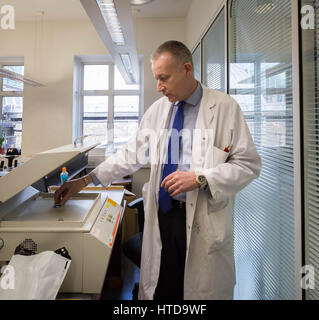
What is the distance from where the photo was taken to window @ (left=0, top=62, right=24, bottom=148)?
435 cm

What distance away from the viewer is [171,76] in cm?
116

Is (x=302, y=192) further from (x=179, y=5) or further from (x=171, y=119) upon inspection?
(x=179, y=5)

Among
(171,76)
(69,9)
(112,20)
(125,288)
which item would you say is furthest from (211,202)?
(69,9)

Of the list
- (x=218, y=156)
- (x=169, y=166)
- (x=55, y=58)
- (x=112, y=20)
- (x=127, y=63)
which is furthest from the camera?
(x=55, y=58)

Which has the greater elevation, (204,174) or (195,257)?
(204,174)

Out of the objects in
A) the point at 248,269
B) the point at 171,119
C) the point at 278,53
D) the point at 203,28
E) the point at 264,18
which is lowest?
the point at 248,269

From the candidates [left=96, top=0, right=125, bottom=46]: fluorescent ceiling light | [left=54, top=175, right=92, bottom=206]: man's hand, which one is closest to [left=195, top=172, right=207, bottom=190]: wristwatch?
[left=54, top=175, right=92, bottom=206]: man's hand

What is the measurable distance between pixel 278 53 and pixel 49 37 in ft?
12.9

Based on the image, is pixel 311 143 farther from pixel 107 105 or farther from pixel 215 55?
pixel 107 105

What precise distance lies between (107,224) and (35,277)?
1.45 feet

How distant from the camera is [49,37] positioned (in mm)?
3947

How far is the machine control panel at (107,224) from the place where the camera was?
1.01 metres
